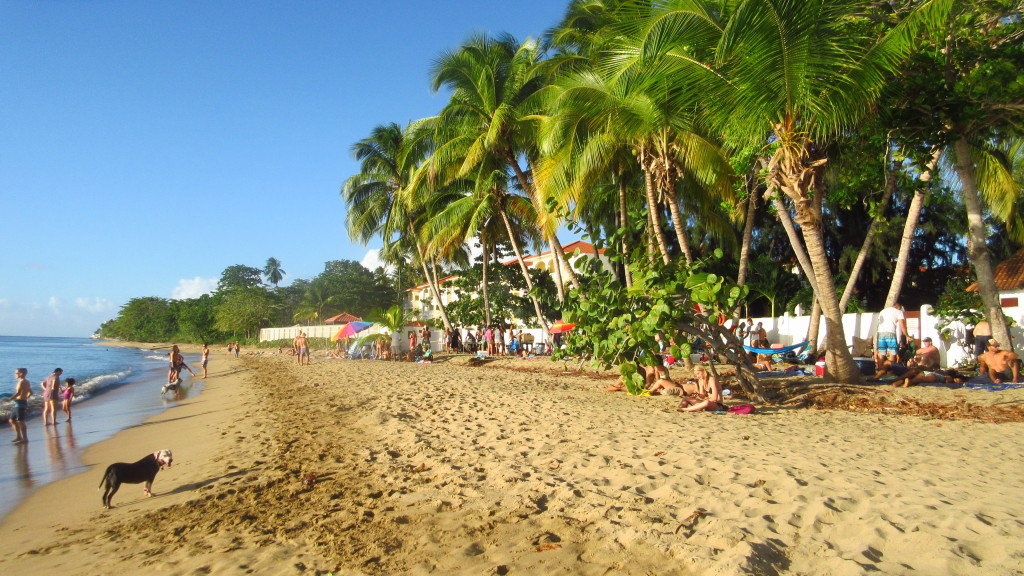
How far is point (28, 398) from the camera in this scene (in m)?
9.58

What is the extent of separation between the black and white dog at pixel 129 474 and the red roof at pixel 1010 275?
56.7 feet

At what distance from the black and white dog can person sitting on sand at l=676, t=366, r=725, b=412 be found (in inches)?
241

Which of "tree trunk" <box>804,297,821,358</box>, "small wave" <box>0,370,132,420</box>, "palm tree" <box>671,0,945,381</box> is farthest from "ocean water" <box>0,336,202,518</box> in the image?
"tree trunk" <box>804,297,821,358</box>

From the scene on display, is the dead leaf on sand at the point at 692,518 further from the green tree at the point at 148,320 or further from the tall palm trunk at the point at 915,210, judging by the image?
the green tree at the point at 148,320

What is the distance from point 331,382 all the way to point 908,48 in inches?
506

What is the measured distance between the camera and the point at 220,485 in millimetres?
5395

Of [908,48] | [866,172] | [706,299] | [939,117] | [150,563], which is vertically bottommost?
[150,563]

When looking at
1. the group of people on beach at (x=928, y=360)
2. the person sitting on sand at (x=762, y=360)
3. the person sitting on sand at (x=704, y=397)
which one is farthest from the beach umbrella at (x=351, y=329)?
the group of people on beach at (x=928, y=360)

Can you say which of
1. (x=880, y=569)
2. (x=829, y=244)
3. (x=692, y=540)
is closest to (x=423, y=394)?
(x=692, y=540)

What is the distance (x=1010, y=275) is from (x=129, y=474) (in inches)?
792

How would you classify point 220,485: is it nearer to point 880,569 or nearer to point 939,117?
point 880,569

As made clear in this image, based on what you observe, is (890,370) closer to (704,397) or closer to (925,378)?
(925,378)

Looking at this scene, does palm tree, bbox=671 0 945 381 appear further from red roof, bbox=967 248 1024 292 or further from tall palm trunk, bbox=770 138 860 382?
red roof, bbox=967 248 1024 292

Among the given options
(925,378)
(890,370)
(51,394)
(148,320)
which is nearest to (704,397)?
(890,370)
